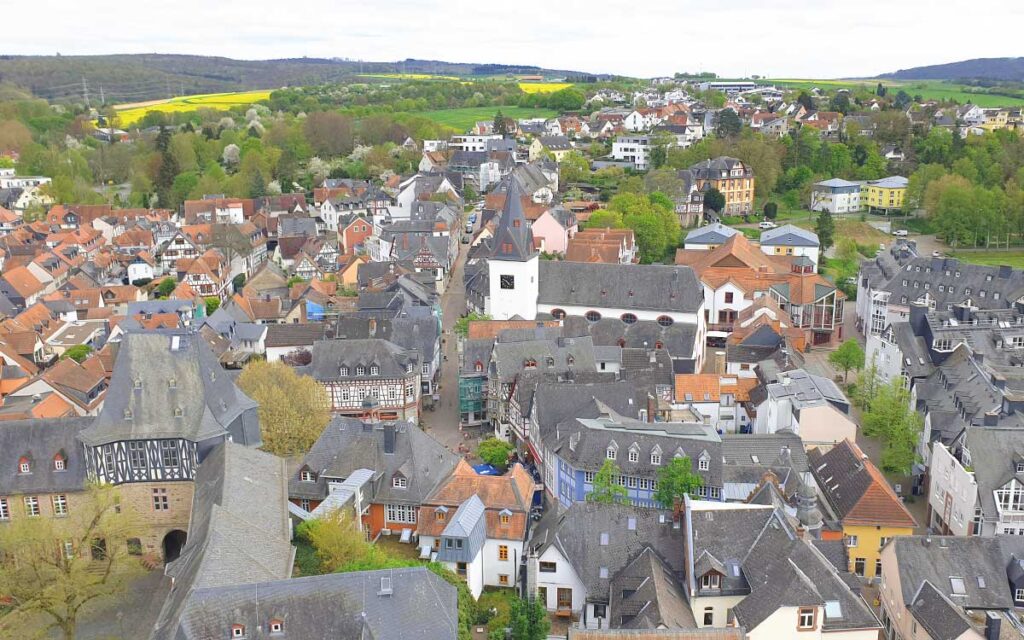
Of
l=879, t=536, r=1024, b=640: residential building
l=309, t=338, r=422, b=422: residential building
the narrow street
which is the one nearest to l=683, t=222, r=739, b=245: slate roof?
the narrow street

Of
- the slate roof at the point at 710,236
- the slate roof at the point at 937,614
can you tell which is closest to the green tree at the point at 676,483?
the slate roof at the point at 937,614

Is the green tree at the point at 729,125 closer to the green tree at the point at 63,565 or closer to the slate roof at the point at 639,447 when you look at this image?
the slate roof at the point at 639,447

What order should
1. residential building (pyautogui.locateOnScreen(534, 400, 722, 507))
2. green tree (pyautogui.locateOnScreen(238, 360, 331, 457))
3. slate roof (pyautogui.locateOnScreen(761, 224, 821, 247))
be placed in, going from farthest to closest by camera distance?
slate roof (pyautogui.locateOnScreen(761, 224, 821, 247)) → green tree (pyautogui.locateOnScreen(238, 360, 331, 457)) → residential building (pyautogui.locateOnScreen(534, 400, 722, 507))

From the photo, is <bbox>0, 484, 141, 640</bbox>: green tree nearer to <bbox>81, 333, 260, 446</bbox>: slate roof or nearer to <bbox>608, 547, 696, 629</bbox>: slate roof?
<bbox>81, 333, 260, 446</bbox>: slate roof

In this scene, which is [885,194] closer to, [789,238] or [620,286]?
[789,238]

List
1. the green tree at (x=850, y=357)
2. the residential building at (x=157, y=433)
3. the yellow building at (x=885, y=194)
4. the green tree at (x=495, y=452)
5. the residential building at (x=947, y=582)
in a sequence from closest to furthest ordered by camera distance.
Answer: the residential building at (x=947, y=582), the residential building at (x=157, y=433), the green tree at (x=495, y=452), the green tree at (x=850, y=357), the yellow building at (x=885, y=194)

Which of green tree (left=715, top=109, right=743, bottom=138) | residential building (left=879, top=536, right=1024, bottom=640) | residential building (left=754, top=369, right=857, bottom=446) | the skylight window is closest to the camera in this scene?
residential building (left=879, top=536, right=1024, bottom=640)
